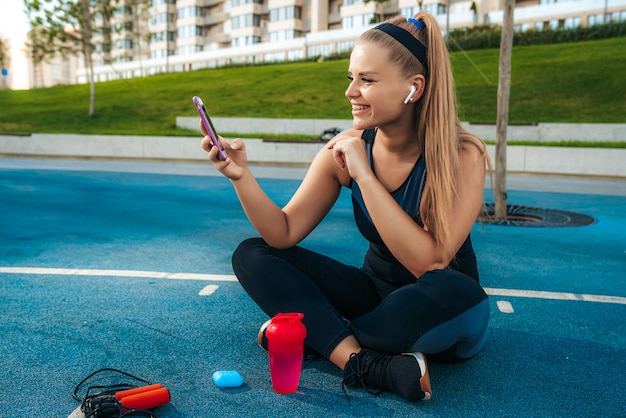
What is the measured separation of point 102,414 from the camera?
79.4 inches

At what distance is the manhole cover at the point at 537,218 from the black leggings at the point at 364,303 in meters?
4.56

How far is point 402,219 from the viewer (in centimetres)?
226

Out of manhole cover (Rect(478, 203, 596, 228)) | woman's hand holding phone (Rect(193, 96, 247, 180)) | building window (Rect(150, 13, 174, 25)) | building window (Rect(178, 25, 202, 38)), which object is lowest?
manhole cover (Rect(478, 203, 596, 228))

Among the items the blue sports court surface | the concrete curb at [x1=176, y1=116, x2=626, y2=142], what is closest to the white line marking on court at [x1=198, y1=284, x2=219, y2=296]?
the blue sports court surface

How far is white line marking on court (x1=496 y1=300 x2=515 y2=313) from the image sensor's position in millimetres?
3570

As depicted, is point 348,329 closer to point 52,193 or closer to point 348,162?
point 348,162

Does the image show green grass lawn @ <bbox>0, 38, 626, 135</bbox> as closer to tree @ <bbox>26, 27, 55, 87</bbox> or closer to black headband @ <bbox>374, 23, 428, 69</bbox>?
tree @ <bbox>26, 27, 55, 87</bbox>

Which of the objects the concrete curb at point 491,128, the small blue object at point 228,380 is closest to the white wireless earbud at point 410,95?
the small blue object at point 228,380

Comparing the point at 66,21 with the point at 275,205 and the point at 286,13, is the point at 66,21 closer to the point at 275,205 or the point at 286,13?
the point at 275,205

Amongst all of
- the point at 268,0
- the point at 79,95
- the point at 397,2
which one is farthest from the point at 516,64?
the point at 268,0

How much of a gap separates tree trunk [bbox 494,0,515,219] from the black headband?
5482mm

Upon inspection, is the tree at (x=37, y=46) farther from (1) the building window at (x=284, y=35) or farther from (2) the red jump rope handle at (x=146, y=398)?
(1) the building window at (x=284, y=35)

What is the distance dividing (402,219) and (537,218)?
6150 millimetres

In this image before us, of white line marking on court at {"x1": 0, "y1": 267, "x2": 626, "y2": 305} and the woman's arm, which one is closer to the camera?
the woman's arm
